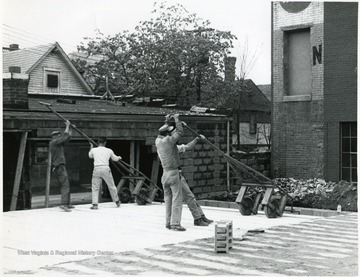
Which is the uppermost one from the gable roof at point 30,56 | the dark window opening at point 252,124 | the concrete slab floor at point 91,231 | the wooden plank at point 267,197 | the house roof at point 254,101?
the gable roof at point 30,56

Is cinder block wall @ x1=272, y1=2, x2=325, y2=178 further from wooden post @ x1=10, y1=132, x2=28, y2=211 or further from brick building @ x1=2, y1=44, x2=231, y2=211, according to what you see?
wooden post @ x1=10, y1=132, x2=28, y2=211

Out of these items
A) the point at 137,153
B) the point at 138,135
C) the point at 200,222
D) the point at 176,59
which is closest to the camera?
the point at 200,222

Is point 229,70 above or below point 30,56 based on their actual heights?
below

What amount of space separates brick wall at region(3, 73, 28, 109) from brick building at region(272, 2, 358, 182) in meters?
9.08

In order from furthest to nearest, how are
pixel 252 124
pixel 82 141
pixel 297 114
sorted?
pixel 252 124 < pixel 297 114 < pixel 82 141

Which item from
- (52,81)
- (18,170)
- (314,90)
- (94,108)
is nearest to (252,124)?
(52,81)

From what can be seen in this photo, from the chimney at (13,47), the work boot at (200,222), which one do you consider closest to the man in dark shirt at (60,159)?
the work boot at (200,222)

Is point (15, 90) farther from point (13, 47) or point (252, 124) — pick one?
point (252, 124)

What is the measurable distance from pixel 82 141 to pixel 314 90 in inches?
311

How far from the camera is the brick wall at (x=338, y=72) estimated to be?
18.5m

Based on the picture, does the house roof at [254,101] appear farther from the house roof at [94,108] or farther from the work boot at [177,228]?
the work boot at [177,228]

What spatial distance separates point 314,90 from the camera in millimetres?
19922

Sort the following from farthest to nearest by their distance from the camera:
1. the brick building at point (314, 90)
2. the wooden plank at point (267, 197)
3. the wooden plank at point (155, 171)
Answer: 1. the brick building at point (314, 90)
2. the wooden plank at point (155, 171)
3. the wooden plank at point (267, 197)

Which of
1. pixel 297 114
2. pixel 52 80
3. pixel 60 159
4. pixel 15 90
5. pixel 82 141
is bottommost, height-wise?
pixel 60 159
